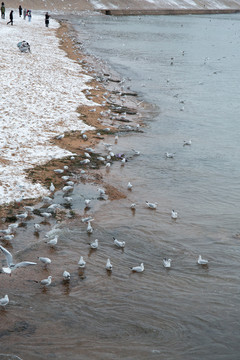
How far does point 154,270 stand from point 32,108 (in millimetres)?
13751

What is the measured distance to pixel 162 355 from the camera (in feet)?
28.9

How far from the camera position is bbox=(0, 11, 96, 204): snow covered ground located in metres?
15.3

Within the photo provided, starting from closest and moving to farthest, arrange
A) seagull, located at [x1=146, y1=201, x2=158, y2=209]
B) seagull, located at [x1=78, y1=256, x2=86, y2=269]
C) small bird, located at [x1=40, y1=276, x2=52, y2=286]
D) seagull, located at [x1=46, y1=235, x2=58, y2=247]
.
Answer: small bird, located at [x1=40, y1=276, x2=52, y2=286], seagull, located at [x1=78, y1=256, x2=86, y2=269], seagull, located at [x1=46, y1=235, x2=58, y2=247], seagull, located at [x1=146, y1=201, x2=158, y2=209]

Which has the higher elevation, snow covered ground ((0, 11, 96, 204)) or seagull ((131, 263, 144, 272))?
snow covered ground ((0, 11, 96, 204))

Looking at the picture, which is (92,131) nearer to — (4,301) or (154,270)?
(154,270)

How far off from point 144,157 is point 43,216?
7.58m

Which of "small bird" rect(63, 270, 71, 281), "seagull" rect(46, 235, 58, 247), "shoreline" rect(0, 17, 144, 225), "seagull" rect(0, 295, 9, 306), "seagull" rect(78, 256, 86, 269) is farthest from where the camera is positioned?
"shoreline" rect(0, 17, 144, 225)

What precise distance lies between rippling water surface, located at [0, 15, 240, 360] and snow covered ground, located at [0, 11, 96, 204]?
7.78 feet

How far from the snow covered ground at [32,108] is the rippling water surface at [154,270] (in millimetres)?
2373

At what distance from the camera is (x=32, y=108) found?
2262cm

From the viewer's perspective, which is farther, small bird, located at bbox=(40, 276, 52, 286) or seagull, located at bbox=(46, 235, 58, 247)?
seagull, located at bbox=(46, 235, 58, 247)

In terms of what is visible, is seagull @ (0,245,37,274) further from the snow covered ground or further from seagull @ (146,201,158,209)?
seagull @ (146,201,158,209)

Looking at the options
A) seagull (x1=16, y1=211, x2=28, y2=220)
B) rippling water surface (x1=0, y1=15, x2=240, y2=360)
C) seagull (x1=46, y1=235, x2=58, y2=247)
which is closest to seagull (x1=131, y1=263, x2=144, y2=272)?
rippling water surface (x1=0, y1=15, x2=240, y2=360)

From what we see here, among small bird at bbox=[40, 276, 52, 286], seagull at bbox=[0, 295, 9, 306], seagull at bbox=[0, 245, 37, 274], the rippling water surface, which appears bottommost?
the rippling water surface
